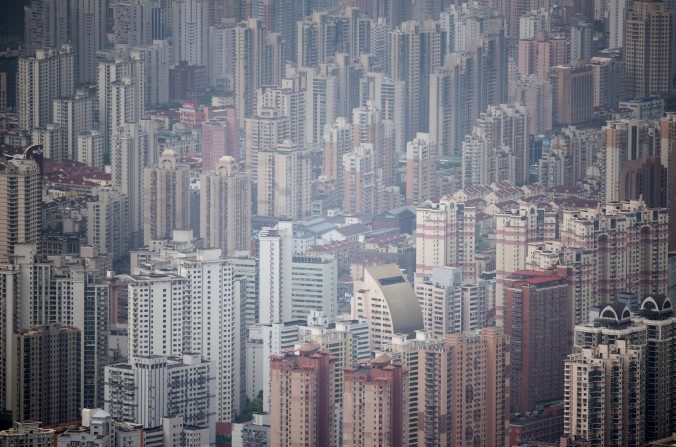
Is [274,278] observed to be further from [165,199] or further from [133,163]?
[133,163]

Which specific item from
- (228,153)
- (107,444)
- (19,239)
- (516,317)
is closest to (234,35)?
(228,153)

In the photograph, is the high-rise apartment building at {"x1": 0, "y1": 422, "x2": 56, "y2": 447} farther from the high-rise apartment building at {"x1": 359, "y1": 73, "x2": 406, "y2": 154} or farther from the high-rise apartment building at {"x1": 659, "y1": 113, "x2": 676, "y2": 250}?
the high-rise apartment building at {"x1": 359, "y1": 73, "x2": 406, "y2": 154}

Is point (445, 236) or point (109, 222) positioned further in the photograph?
point (109, 222)

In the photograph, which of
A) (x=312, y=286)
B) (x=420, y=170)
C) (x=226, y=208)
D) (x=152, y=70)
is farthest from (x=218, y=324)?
(x=152, y=70)

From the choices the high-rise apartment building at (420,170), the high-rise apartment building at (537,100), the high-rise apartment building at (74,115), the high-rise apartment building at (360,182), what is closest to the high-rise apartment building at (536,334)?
the high-rise apartment building at (360,182)

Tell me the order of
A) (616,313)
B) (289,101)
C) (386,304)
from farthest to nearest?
(289,101)
(386,304)
(616,313)

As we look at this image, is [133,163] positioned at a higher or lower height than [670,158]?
lower

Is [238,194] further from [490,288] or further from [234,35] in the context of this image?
[234,35]
